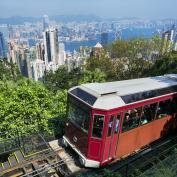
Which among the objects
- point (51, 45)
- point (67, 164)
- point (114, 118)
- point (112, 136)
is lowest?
point (51, 45)

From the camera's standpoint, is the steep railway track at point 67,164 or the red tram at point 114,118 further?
the steep railway track at point 67,164

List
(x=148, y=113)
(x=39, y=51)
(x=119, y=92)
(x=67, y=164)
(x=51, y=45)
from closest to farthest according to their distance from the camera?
(x=119, y=92) → (x=67, y=164) → (x=148, y=113) → (x=39, y=51) → (x=51, y=45)

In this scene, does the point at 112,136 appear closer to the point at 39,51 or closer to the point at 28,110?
the point at 28,110

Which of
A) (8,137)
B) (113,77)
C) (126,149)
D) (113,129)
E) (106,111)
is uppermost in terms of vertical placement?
(106,111)

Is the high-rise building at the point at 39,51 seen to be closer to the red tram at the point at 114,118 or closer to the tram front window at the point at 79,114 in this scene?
the tram front window at the point at 79,114

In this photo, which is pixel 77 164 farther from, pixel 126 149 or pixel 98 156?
pixel 126 149

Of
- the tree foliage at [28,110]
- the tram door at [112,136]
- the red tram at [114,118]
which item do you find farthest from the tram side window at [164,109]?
the tree foliage at [28,110]

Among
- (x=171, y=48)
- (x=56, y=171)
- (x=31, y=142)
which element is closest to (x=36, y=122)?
(x=31, y=142)

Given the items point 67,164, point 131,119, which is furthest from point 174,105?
point 67,164
